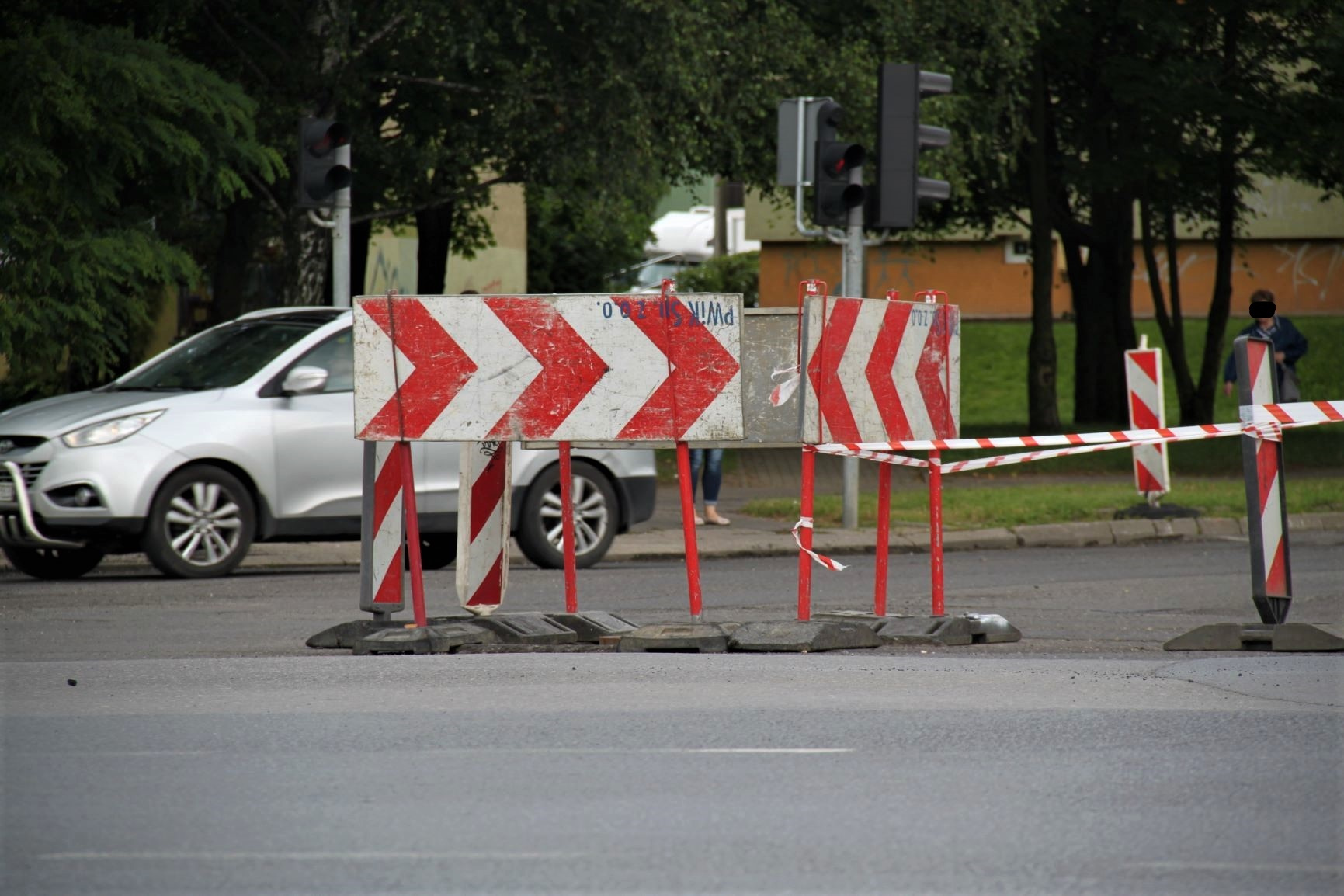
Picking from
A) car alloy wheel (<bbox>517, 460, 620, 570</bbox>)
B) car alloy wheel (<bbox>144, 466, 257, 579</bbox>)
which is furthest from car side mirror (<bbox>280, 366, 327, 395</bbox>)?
car alloy wheel (<bbox>517, 460, 620, 570</bbox>)

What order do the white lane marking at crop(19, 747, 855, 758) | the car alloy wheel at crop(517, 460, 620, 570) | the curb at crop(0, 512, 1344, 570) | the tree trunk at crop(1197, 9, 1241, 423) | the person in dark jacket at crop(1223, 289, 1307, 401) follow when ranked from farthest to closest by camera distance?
the tree trunk at crop(1197, 9, 1241, 423), the person in dark jacket at crop(1223, 289, 1307, 401), the curb at crop(0, 512, 1344, 570), the car alloy wheel at crop(517, 460, 620, 570), the white lane marking at crop(19, 747, 855, 758)

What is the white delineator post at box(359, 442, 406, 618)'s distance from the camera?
9.11 metres

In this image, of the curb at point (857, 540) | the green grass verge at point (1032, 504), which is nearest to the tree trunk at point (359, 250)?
the green grass verge at point (1032, 504)

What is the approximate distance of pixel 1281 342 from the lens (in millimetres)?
18625

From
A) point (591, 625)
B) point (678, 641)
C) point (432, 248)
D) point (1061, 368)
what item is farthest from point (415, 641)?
point (1061, 368)

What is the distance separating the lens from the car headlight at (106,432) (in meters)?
12.0

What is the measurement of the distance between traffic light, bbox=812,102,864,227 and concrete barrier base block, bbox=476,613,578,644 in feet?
21.8

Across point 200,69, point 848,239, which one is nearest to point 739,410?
point 848,239

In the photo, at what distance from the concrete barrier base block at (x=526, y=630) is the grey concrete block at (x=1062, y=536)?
7609mm

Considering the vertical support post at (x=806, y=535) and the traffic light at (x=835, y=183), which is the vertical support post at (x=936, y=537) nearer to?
the vertical support post at (x=806, y=535)

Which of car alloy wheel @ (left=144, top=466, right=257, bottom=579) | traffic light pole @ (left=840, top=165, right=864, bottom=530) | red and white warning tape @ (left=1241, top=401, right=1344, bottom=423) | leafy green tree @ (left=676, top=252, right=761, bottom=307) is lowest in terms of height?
car alloy wheel @ (left=144, top=466, right=257, bottom=579)

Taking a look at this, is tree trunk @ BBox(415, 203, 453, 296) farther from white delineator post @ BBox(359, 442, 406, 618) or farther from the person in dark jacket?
white delineator post @ BBox(359, 442, 406, 618)

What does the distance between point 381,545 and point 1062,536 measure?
8.21 metres

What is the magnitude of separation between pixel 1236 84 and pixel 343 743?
70.1ft
